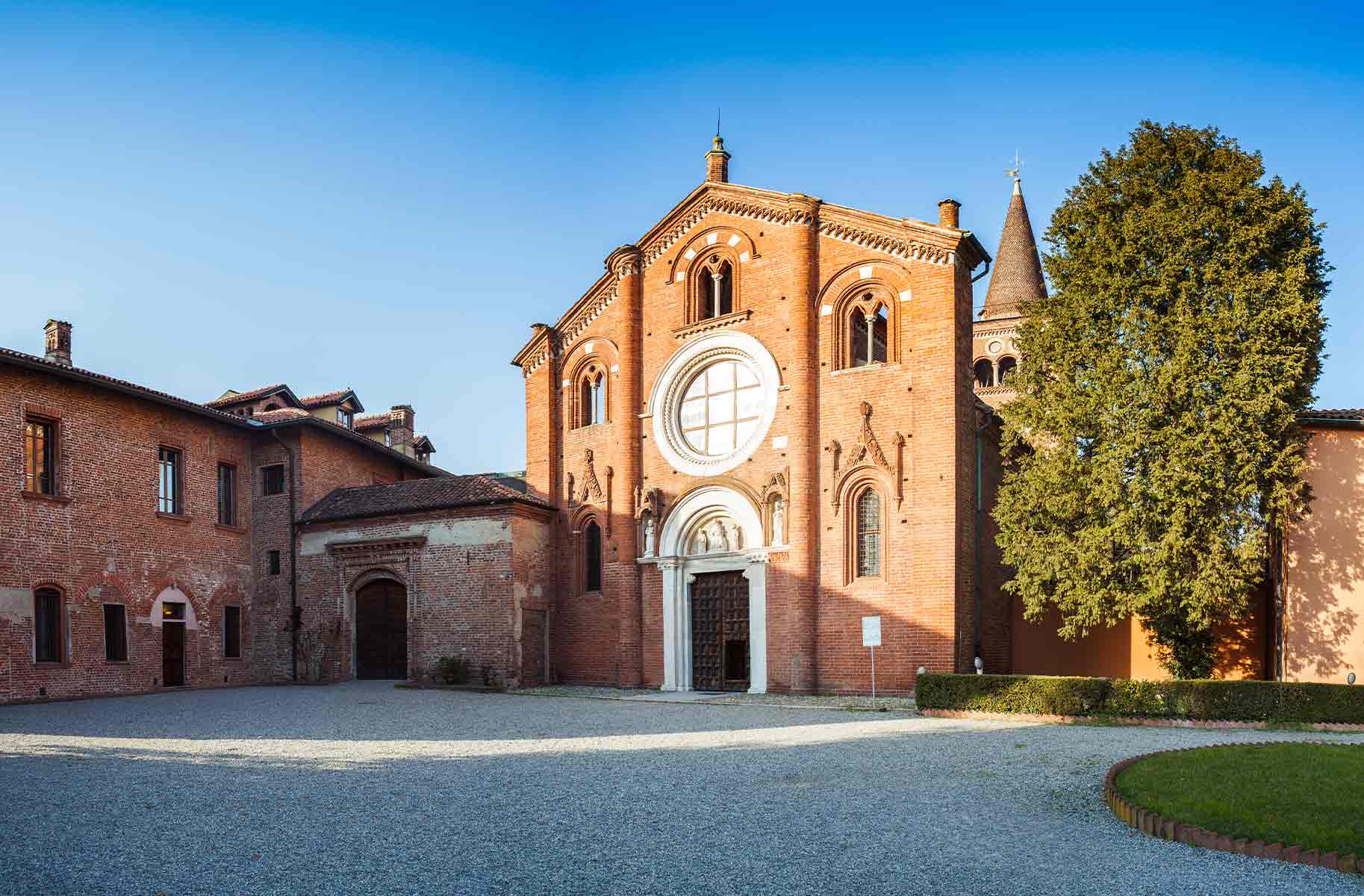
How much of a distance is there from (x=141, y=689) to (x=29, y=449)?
20.7 ft

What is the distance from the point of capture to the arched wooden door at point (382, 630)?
27.8 m

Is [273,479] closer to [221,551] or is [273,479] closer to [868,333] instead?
[221,551]

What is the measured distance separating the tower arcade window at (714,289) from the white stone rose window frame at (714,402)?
860mm

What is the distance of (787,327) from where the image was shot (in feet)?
80.6

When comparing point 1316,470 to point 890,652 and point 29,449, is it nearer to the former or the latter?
point 890,652

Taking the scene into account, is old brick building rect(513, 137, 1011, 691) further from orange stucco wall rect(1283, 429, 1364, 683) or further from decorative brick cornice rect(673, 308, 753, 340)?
orange stucco wall rect(1283, 429, 1364, 683)

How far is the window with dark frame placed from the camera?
27.2 m

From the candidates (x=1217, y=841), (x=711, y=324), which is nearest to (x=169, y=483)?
(x=711, y=324)

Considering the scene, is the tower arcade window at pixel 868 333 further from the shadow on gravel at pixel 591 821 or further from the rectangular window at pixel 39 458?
the rectangular window at pixel 39 458

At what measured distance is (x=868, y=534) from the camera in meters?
23.1

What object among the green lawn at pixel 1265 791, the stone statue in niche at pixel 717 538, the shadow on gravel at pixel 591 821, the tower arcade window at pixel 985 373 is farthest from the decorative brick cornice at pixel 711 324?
the tower arcade window at pixel 985 373

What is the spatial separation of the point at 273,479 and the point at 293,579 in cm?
302

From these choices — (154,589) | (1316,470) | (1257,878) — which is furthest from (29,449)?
(1316,470)

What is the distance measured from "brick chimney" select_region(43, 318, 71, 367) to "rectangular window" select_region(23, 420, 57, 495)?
6.50 meters
